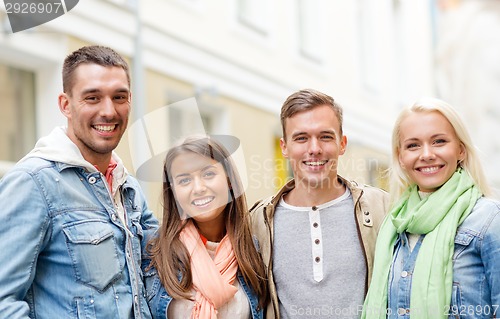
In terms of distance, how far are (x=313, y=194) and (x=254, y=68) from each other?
6.25 m

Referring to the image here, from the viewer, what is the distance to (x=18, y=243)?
8.83 ft

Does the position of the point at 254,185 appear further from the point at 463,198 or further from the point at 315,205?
the point at 463,198

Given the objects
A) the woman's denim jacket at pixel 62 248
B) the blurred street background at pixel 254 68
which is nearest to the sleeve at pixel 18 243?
the woman's denim jacket at pixel 62 248

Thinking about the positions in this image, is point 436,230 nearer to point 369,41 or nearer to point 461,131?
point 461,131

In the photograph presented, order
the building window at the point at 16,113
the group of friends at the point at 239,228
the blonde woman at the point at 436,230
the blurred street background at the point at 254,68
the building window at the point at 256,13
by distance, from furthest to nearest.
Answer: the building window at the point at 256,13 → the blurred street background at the point at 254,68 → the building window at the point at 16,113 → the blonde woman at the point at 436,230 → the group of friends at the point at 239,228

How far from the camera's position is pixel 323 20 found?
11672mm

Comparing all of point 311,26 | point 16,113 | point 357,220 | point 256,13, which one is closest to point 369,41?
point 311,26

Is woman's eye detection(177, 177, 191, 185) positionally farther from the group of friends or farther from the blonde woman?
the blonde woman

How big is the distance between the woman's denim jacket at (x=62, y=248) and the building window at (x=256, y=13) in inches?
274

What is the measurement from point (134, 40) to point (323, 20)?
188 inches

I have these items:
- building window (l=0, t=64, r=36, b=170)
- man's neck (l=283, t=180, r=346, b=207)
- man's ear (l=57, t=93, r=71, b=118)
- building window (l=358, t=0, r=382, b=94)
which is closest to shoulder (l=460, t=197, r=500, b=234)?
man's neck (l=283, t=180, r=346, b=207)

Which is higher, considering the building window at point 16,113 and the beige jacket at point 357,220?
the building window at point 16,113

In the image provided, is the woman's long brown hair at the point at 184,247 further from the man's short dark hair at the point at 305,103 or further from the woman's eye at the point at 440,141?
the woman's eye at the point at 440,141

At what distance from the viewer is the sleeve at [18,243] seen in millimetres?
2676
